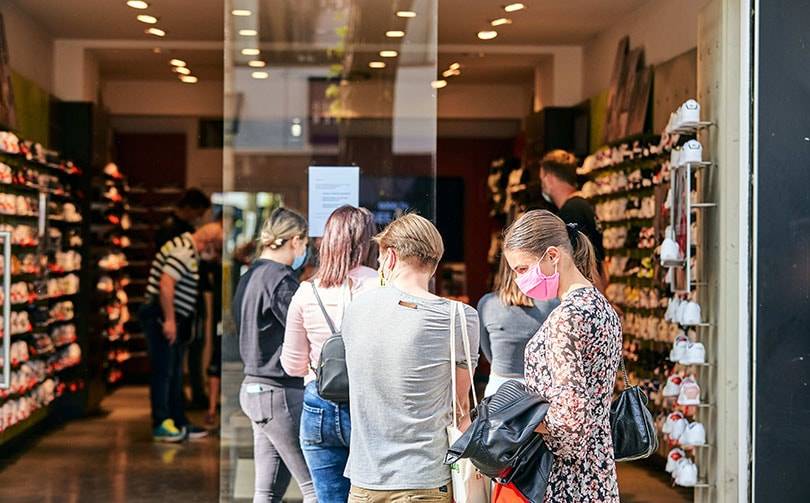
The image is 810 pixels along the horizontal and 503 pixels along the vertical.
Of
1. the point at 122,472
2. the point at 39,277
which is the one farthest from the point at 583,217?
the point at 39,277

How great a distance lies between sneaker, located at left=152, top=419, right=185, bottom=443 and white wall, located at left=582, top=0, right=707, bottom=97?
14.9 feet

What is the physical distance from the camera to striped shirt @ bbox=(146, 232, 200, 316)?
8.90m

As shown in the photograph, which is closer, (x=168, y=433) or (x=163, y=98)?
(x=168, y=433)

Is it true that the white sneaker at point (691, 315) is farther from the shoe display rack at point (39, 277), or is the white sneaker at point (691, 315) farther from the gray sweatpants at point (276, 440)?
the shoe display rack at point (39, 277)

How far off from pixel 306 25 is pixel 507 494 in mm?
3401

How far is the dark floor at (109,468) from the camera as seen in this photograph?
274 inches

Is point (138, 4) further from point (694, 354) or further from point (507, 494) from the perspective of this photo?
point (507, 494)

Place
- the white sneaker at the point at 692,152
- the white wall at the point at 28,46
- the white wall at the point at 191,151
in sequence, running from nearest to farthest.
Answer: the white sneaker at the point at 692,152 → the white wall at the point at 28,46 → the white wall at the point at 191,151

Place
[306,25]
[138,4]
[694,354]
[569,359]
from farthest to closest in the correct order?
[138,4], [306,25], [694,354], [569,359]

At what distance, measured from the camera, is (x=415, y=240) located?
3.46 m

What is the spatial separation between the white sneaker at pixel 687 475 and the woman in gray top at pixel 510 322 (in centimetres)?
146

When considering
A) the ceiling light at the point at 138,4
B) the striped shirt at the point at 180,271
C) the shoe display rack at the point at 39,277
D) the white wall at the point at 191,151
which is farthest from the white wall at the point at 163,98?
the striped shirt at the point at 180,271

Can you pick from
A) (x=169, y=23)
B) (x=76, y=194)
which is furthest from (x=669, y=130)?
(x=76, y=194)

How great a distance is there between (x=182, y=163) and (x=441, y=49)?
510 centimetres
